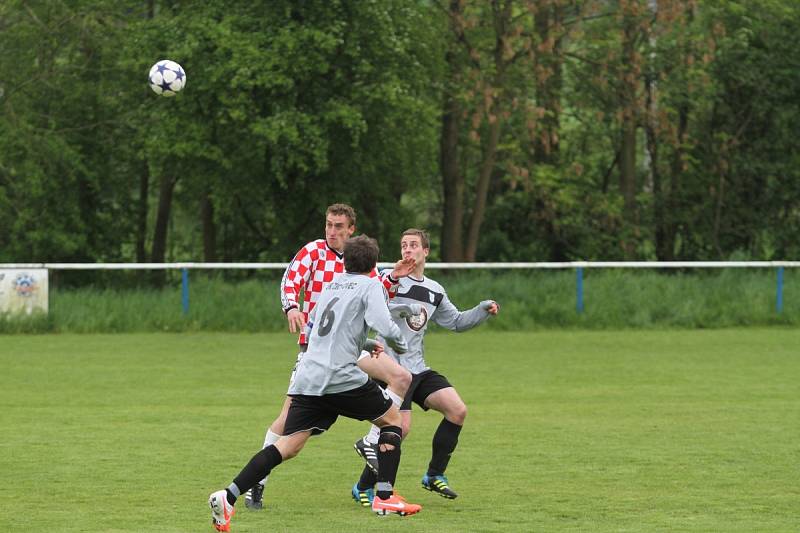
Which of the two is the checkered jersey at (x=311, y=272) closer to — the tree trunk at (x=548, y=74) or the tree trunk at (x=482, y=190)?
the tree trunk at (x=548, y=74)

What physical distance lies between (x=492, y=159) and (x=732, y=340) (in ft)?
38.7

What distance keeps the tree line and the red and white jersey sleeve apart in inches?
681

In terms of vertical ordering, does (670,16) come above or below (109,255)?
above

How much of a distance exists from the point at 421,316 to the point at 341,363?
36.5 inches

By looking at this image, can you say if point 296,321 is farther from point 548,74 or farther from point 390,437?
point 548,74

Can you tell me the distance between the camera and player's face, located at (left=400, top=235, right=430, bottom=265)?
25.8 feet

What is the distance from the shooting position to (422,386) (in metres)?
7.98

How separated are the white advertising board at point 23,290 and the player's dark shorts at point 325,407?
13913 millimetres

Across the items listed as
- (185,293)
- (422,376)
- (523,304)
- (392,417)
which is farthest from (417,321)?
(185,293)

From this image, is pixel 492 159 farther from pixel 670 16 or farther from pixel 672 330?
pixel 672 330

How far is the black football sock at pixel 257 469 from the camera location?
6930 millimetres

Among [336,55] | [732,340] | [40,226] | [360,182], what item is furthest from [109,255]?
[732,340]

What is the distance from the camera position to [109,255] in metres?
33.3

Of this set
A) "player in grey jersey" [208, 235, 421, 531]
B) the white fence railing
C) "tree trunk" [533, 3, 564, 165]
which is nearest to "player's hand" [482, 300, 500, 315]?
"player in grey jersey" [208, 235, 421, 531]
